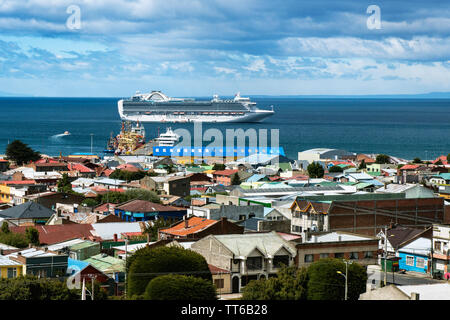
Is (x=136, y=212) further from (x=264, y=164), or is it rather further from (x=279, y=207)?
(x=264, y=164)

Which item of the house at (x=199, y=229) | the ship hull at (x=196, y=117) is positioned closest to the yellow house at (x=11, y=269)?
the house at (x=199, y=229)

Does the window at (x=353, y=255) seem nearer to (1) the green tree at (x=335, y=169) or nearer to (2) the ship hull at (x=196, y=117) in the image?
(1) the green tree at (x=335, y=169)

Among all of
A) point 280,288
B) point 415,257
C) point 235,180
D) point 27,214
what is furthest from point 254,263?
point 235,180

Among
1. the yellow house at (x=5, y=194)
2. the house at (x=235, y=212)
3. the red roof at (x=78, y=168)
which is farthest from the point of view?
the red roof at (x=78, y=168)

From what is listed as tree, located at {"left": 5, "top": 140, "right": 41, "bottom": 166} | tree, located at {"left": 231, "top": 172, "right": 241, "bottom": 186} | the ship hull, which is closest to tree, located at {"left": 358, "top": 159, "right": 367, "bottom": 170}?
tree, located at {"left": 231, "top": 172, "right": 241, "bottom": 186}

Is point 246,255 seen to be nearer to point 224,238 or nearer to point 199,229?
point 224,238

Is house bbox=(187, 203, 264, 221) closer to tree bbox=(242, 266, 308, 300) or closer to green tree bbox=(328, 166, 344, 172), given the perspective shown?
tree bbox=(242, 266, 308, 300)

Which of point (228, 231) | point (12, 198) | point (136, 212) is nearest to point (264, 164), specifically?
point (12, 198)
